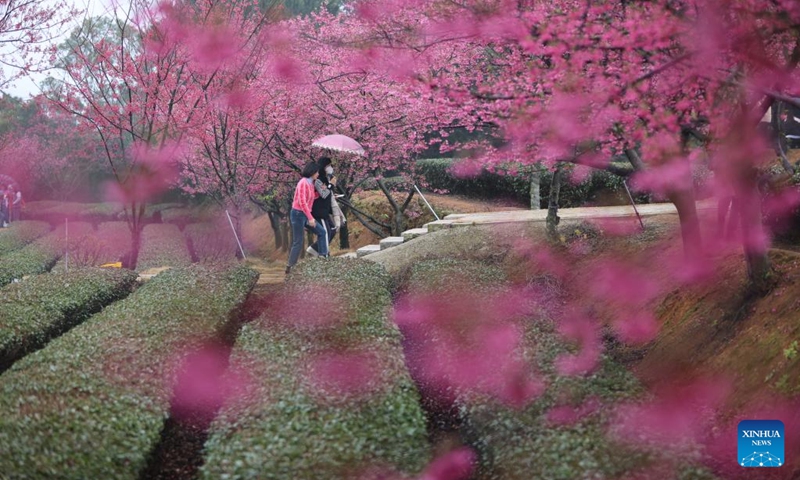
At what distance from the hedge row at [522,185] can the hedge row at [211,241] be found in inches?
298

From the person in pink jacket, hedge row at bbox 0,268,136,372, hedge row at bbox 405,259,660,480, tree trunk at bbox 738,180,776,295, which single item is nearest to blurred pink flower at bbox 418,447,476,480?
hedge row at bbox 405,259,660,480

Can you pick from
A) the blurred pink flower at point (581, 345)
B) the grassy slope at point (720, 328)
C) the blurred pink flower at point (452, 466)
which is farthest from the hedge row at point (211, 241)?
the blurred pink flower at point (452, 466)

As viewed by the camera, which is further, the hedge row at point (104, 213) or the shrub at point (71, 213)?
the shrub at point (71, 213)

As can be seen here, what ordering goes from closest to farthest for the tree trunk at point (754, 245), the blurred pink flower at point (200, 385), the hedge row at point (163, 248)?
the blurred pink flower at point (200, 385)
the tree trunk at point (754, 245)
the hedge row at point (163, 248)

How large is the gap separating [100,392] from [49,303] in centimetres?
495

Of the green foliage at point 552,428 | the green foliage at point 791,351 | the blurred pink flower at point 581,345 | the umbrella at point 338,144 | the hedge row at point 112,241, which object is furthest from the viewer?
the hedge row at point 112,241

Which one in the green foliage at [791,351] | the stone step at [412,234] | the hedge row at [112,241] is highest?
the green foliage at [791,351]

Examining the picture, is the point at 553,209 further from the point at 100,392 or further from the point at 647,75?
the point at 100,392

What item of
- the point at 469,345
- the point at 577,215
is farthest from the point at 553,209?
the point at 469,345

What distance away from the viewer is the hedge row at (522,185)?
22016mm

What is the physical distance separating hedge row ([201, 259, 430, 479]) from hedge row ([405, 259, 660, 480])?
0.52 metres

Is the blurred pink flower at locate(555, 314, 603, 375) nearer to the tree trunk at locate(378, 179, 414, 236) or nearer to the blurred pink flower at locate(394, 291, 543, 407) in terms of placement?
the blurred pink flower at locate(394, 291, 543, 407)

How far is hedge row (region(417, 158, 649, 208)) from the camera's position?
72.2 ft

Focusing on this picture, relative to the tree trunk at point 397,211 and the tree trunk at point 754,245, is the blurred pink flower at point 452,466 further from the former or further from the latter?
the tree trunk at point 397,211
